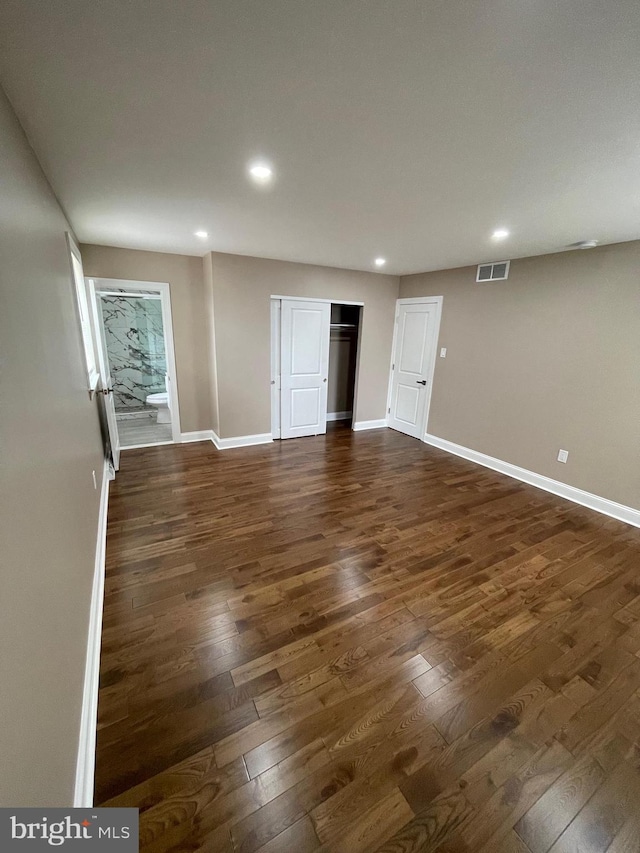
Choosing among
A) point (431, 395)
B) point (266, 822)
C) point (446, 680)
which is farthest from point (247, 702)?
point (431, 395)

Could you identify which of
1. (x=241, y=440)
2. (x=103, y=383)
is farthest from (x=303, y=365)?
(x=103, y=383)

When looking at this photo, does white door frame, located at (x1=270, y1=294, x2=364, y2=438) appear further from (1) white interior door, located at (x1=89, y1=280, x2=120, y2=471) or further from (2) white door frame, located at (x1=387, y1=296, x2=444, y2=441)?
(1) white interior door, located at (x1=89, y1=280, x2=120, y2=471)

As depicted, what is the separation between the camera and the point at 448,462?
14.5 feet

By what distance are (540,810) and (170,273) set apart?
5.22 m

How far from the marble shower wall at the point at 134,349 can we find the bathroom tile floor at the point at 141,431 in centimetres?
79

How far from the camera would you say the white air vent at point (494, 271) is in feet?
12.8

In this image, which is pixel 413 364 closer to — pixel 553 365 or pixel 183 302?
pixel 553 365

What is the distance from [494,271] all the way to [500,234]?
1243 mm

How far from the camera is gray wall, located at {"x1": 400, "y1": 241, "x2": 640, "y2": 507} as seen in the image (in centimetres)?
309

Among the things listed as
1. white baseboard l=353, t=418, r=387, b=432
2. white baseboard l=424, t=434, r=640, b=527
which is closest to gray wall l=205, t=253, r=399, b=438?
white baseboard l=353, t=418, r=387, b=432

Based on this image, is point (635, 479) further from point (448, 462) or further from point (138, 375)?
point (138, 375)

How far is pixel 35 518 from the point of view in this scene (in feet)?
3.42

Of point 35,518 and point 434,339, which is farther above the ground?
point 434,339

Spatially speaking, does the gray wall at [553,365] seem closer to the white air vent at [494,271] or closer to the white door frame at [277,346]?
the white air vent at [494,271]
